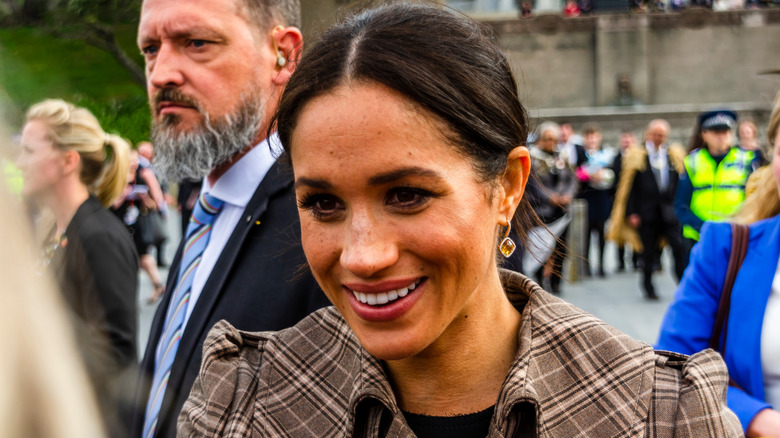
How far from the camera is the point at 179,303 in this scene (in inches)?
100

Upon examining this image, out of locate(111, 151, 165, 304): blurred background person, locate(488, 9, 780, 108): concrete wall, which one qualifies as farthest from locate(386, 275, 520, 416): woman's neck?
locate(488, 9, 780, 108): concrete wall

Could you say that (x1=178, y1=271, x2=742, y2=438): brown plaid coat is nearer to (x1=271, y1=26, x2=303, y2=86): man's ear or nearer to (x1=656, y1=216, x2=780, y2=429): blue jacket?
(x1=656, y1=216, x2=780, y2=429): blue jacket

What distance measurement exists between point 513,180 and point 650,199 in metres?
8.01

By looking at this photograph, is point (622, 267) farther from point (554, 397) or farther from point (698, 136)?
point (554, 397)

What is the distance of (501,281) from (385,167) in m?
0.59

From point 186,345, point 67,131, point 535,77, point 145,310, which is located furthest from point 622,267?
point 535,77

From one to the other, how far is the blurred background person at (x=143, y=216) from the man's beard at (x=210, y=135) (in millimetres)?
6706

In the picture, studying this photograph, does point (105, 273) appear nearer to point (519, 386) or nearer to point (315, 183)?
point (315, 183)

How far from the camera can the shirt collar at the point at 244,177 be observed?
8.39 feet

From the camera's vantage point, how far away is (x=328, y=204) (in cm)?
172

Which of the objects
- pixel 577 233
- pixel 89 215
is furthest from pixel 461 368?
pixel 577 233

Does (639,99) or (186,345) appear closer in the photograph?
(186,345)

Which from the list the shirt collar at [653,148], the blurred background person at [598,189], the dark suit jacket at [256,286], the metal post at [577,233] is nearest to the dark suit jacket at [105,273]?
the dark suit jacket at [256,286]

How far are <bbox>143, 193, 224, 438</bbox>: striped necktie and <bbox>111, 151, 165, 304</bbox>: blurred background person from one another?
264 inches
